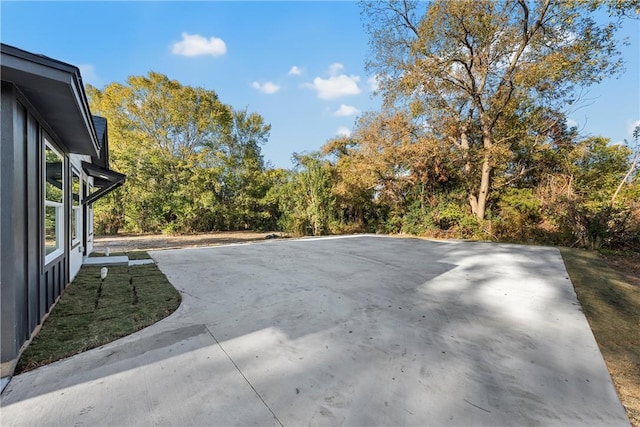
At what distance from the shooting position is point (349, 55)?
10516 millimetres

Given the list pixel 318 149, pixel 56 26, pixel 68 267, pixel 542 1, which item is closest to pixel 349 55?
pixel 318 149

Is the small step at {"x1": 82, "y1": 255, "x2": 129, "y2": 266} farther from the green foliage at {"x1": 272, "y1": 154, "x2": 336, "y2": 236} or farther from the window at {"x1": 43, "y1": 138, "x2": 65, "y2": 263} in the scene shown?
the green foliage at {"x1": 272, "y1": 154, "x2": 336, "y2": 236}

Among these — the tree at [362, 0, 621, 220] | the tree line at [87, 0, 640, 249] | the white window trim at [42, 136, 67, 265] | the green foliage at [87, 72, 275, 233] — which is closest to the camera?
the white window trim at [42, 136, 67, 265]

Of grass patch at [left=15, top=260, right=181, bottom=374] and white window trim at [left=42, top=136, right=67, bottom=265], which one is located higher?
white window trim at [left=42, top=136, right=67, bottom=265]

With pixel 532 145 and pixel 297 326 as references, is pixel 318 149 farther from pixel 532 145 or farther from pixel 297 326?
pixel 297 326

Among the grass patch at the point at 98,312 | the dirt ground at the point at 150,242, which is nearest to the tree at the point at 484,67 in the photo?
the dirt ground at the point at 150,242

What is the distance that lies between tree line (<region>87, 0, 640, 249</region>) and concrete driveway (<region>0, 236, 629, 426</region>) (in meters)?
7.67

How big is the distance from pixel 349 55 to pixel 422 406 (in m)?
11.4

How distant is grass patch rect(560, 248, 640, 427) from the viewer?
192 cm

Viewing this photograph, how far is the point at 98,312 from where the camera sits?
3.04 metres

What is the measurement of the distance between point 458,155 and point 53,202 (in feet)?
40.2

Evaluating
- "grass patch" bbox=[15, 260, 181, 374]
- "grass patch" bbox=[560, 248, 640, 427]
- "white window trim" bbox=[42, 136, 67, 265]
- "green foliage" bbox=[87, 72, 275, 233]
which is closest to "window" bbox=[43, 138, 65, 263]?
"white window trim" bbox=[42, 136, 67, 265]

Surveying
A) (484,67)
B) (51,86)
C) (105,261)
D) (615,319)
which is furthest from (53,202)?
(484,67)

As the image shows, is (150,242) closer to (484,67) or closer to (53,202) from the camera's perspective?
(53,202)
